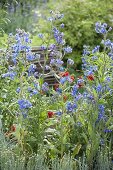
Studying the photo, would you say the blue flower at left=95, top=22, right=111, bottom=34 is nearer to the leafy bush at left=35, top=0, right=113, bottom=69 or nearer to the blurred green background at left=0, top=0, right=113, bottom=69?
the blurred green background at left=0, top=0, right=113, bottom=69

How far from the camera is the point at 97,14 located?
8164 mm

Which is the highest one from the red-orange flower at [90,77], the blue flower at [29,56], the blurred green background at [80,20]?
the blurred green background at [80,20]

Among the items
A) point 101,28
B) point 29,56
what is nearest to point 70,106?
point 29,56

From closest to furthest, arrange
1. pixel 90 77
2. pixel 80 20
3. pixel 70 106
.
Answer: pixel 70 106, pixel 90 77, pixel 80 20

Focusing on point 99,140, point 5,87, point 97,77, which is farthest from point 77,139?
point 5,87

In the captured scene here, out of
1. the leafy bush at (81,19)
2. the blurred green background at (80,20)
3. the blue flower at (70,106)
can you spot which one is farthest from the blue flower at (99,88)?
the leafy bush at (81,19)

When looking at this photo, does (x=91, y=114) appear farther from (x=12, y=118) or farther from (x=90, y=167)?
(x=12, y=118)

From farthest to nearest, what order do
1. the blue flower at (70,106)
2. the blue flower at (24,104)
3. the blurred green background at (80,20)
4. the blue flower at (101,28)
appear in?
the blurred green background at (80,20), the blue flower at (101,28), the blue flower at (70,106), the blue flower at (24,104)

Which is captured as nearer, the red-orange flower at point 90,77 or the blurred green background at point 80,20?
the red-orange flower at point 90,77

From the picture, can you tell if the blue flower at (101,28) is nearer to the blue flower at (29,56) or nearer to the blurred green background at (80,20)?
the blue flower at (29,56)

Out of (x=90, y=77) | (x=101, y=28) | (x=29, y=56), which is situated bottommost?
(x=90, y=77)

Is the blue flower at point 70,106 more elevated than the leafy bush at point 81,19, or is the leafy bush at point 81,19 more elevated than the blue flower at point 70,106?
the leafy bush at point 81,19

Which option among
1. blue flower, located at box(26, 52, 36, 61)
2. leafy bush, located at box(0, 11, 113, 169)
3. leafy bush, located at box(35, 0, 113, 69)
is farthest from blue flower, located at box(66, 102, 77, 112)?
leafy bush, located at box(35, 0, 113, 69)

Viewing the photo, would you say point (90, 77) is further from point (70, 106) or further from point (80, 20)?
point (80, 20)
